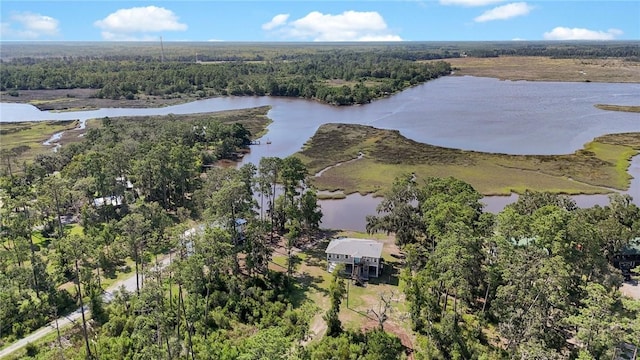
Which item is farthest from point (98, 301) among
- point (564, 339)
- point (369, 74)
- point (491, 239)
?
point (369, 74)

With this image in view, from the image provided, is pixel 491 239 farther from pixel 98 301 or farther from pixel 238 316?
pixel 98 301

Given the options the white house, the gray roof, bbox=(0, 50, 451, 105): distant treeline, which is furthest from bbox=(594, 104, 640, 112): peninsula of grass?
the white house

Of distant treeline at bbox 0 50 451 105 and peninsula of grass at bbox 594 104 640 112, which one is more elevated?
distant treeline at bbox 0 50 451 105

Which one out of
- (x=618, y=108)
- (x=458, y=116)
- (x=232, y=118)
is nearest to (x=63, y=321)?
(x=232, y=118)

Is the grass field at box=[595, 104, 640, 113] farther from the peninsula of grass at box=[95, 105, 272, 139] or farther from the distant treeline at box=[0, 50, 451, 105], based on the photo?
the peninsula of grass at box=[95, 105, 272, 139]

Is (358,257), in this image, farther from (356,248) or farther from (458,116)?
(458,116)

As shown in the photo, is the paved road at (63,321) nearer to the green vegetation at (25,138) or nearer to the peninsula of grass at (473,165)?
the peninsula of grass at (473,165)
